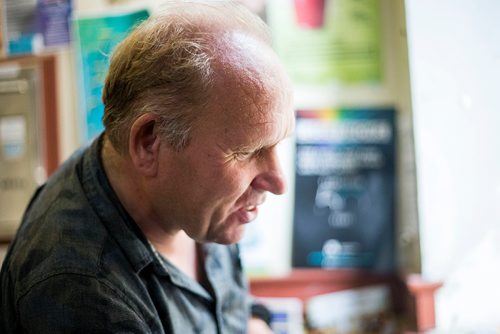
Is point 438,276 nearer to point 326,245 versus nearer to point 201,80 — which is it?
point 326,245

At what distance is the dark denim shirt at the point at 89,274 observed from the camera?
0.68m

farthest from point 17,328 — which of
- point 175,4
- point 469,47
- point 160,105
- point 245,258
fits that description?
point 469,47

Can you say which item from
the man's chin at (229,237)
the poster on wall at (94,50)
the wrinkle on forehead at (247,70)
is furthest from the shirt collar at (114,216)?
the poster on wall at (94,50)

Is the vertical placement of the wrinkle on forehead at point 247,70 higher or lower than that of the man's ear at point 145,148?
higher

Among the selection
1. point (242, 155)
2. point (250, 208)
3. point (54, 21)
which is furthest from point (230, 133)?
point (54, 21)

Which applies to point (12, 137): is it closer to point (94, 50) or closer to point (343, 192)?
point (94, 50)

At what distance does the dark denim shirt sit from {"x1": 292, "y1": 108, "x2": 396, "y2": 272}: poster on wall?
52cm

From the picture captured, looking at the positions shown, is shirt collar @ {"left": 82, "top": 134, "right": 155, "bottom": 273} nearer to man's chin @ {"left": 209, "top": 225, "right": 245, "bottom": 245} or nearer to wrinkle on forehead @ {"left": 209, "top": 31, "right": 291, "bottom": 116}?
man's chin @ {"left": 209, "top": 225, "right": 245, "bottom": 245}

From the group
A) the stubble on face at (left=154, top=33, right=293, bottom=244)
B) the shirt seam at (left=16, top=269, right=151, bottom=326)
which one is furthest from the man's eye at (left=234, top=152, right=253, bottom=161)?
the shirt seam at (left=16, top=269, right=151, bottom=326)

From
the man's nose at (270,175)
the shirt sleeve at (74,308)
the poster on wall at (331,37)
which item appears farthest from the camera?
the poster on wall at (331,37)

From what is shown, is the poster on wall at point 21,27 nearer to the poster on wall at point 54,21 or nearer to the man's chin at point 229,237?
the poster on wall at point 54,21

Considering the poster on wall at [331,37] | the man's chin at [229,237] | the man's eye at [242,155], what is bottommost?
the man's chin at [229,237]

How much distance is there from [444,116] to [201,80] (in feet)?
2.32

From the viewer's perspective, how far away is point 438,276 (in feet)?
3.93
